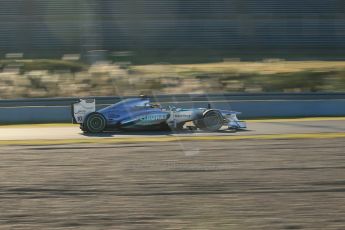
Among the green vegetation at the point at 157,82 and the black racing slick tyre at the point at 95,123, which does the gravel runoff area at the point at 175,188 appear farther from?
the green vegetation at the point at 157,82

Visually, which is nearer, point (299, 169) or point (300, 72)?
point (299, 169)

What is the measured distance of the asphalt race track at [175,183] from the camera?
5113 mm

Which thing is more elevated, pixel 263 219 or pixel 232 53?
pixel 232 53

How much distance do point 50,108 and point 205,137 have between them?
6.62 meters

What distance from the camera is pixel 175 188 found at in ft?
21.4

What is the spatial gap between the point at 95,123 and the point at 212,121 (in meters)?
2.75

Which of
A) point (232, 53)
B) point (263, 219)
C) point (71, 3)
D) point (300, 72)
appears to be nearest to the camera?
point (263, 219)

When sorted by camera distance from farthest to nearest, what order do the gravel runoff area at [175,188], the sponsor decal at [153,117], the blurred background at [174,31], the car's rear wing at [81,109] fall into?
the blurred background at [174,31]
the car's rear wing at [81,109]
the sponsor decal at [153,117]
the gravel runoff area at [175,188]

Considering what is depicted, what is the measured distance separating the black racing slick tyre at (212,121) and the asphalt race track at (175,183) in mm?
1874

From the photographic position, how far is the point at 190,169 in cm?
788

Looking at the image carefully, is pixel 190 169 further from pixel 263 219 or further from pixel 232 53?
pixel 232 53

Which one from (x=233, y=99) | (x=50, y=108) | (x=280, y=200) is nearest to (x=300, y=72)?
(x=233, y=99)

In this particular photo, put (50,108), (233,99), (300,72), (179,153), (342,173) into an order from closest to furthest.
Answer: (342,173), (179,153), (50,108), (233,99), (300,72)

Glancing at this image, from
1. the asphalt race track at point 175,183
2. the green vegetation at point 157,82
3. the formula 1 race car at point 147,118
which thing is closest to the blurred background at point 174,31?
the green vegetation at point 157,82
